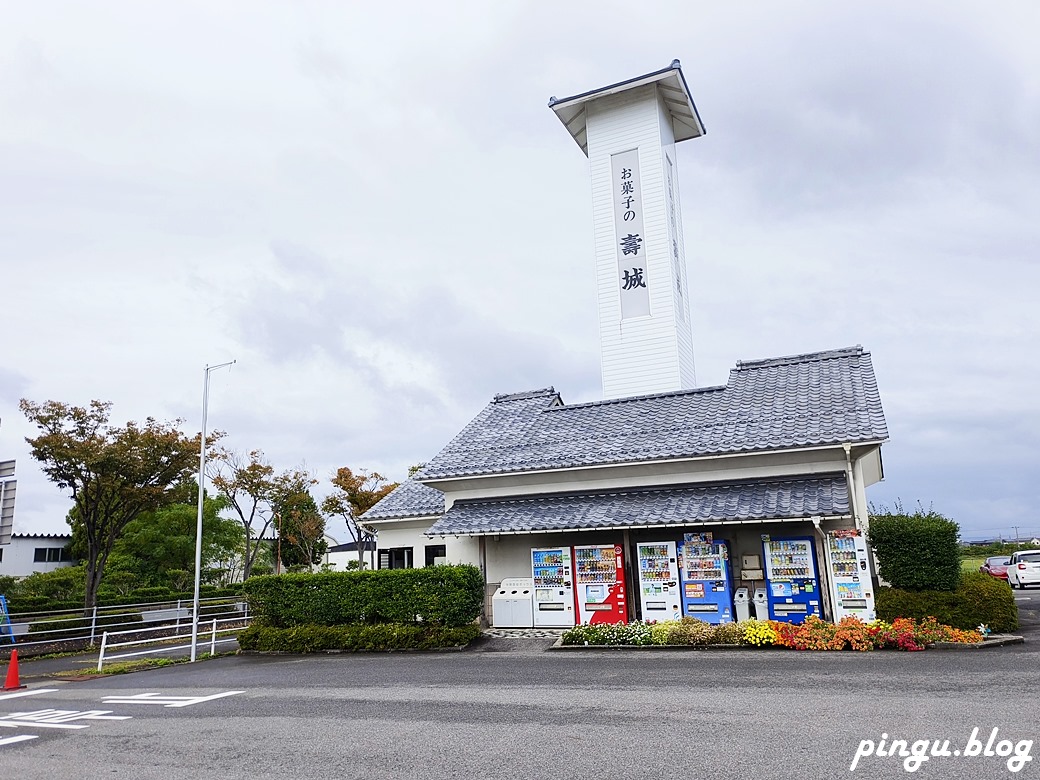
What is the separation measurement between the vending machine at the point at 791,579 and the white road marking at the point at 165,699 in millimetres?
9882

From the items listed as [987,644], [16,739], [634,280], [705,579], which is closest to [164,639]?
[16,739]

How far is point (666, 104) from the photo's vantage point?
2466 centimetres

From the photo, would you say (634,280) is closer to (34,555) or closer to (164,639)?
(164,639)

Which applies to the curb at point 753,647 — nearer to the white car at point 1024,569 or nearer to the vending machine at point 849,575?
the vending machine at point 849,575

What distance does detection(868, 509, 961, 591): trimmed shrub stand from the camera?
1390cm

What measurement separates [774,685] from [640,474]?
324 inches

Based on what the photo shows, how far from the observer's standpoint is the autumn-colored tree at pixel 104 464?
21.5 m

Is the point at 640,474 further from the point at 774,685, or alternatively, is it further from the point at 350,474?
the point at 350,474

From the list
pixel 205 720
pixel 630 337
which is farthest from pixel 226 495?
pixel 205 720

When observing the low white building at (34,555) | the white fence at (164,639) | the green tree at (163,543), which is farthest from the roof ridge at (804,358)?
the low white building at (34,555)

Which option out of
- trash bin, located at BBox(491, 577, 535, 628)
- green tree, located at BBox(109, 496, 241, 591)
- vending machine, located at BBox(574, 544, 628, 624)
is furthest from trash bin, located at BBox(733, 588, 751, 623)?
green tree, located at BBox(109, 496, 241, 591)

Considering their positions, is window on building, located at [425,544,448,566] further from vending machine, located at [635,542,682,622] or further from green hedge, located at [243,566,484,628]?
vending machine, located at [635,542,682,622]

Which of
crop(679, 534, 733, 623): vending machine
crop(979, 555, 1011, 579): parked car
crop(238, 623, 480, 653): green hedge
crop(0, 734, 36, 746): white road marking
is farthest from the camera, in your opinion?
crop(979, 555, 1011, 579): parked car

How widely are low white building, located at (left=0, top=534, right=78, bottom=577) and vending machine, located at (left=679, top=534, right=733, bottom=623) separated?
125 ft
